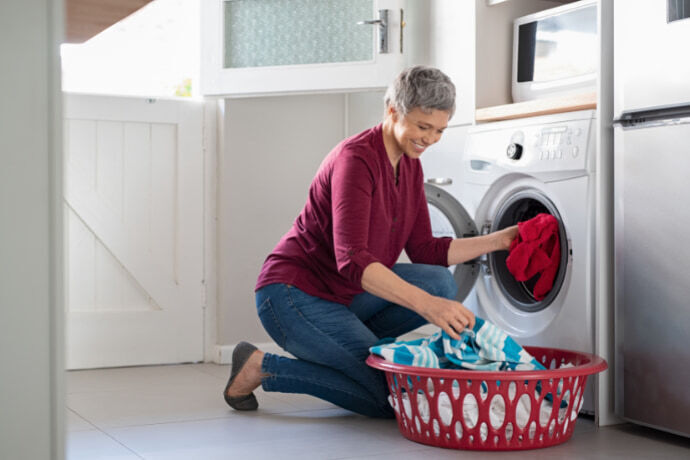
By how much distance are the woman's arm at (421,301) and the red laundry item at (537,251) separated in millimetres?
362

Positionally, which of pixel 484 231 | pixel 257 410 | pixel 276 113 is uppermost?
pixel 276 113

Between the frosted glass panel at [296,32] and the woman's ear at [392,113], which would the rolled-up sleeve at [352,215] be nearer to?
the woman's ear at [392,113]

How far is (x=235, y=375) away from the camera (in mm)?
2434

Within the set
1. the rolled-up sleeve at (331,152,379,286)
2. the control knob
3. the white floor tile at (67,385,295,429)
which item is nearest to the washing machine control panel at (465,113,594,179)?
the control knob

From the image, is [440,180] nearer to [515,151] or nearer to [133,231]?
[515,151]

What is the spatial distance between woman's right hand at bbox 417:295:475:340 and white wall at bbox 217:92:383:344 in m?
1.45

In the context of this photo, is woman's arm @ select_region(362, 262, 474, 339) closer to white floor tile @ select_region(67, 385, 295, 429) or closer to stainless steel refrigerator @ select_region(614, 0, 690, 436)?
stainless steel refrigerator @ select_region(614, 0, 690, 436)

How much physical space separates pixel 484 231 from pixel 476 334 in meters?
0.61

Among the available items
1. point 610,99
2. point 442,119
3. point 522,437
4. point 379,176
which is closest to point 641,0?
point 610,99

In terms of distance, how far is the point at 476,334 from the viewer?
2.05 m

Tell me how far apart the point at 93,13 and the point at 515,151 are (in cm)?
134

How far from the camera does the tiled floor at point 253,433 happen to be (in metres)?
1.98

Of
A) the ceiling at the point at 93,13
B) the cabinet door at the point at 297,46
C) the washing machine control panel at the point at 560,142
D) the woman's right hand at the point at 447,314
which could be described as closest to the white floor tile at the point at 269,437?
the woman's right hand at the point at 447,314

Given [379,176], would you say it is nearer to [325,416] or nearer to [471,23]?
[325,416]
